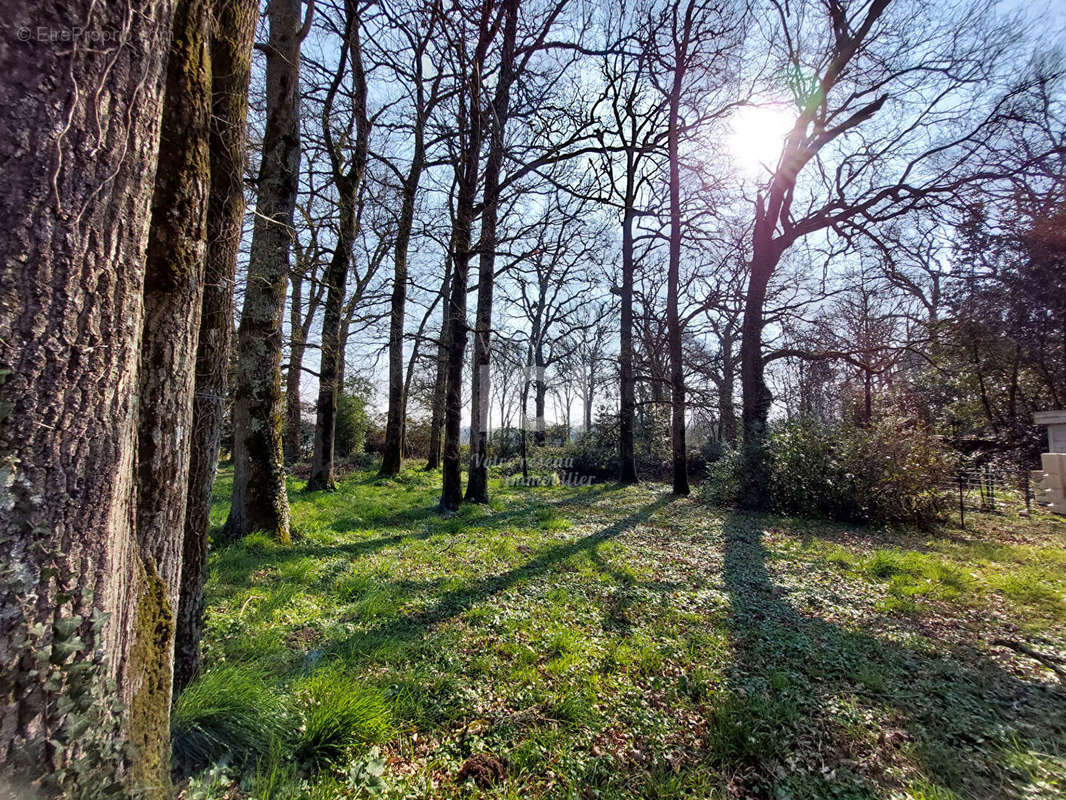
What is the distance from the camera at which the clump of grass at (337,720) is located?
73.1 inches

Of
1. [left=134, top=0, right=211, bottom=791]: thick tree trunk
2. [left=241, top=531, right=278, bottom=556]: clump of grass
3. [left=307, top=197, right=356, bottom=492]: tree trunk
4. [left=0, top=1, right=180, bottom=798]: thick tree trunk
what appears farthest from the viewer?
[left=307, top=197, right=356, bottom=492]: tree trunk

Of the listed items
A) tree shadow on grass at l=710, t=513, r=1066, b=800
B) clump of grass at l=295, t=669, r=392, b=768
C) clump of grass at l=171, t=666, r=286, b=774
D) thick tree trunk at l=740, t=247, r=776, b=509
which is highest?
thick tree trunk at l=740, t=247, r=776, b=509

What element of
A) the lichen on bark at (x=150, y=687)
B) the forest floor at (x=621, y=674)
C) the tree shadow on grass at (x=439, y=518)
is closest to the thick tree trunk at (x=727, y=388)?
the tree shadow on grass at (x=439, y=518)

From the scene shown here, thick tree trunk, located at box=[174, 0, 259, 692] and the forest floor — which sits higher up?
thick tree trunk, located at box=[174, 0, 259, 692]

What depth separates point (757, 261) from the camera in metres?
10.6

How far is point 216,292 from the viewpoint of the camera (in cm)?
211

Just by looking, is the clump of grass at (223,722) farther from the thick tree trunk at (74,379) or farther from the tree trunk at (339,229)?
the tree trunk at (339,229)

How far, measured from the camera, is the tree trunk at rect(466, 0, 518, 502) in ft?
20.3

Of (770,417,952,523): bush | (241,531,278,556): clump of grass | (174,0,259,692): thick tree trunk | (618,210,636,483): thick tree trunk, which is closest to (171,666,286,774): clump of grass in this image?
(174,0,259,692): thick tree trunk

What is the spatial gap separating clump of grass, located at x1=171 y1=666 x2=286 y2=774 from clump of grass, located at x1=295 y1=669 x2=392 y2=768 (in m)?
0.13

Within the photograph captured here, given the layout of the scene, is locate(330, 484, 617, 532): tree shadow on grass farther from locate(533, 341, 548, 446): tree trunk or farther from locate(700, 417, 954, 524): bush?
locate(533, 341, 548, 446): tree trunk

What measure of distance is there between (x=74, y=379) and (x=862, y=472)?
9920 millimetres

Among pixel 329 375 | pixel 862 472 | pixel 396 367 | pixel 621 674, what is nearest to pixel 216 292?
pixel 621 674

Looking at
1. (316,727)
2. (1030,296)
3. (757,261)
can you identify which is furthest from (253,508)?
(1030,296)
